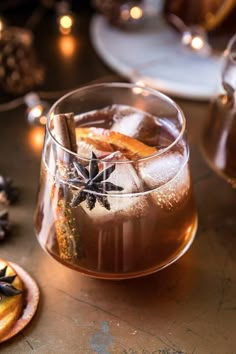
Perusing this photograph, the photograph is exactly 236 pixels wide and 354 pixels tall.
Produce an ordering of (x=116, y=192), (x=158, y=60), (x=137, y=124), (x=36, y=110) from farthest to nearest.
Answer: (x=158, y=60), (x=36, y=110), (x=137, y=124), (x=116, y=192)

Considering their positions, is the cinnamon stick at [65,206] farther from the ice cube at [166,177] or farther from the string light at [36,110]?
the string light at [36,110]

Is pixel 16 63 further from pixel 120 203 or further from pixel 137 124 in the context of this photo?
pixel 120 203

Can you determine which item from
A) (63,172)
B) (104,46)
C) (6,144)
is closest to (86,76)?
(104,46)

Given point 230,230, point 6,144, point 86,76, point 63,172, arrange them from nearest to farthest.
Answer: point 63,172 → point 230,230 → point 6,144 → point 86,76

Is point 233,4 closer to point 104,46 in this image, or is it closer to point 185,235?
point 104,46

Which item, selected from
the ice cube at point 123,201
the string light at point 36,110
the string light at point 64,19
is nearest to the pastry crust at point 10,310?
the ice cube at point 123,201

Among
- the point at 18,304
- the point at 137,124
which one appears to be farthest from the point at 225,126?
the point at 18,304
